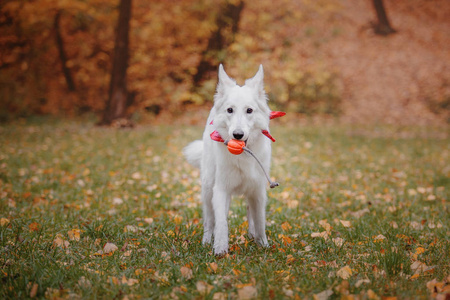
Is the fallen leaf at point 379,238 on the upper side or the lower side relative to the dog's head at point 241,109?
lower

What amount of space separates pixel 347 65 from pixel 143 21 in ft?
31.8

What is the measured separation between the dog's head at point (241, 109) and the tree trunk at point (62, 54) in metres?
14.3

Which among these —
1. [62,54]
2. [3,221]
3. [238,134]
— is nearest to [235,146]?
[238,134]

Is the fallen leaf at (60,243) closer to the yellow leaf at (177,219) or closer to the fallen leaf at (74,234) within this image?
the fallen leaf at (74,234)

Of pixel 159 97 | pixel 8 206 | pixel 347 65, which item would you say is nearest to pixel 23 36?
pixel 159 97

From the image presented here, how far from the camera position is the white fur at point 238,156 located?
9.46 feet

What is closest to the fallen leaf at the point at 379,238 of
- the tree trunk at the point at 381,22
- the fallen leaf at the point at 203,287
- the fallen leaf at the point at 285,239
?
the fallen leaf at the point at 285,239

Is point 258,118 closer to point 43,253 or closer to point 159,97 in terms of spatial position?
point 43,253

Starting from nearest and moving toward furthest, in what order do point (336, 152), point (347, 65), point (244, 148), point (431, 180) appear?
point (244, 148) < point (431, 180) < point (336, 152) < point (347, 65)

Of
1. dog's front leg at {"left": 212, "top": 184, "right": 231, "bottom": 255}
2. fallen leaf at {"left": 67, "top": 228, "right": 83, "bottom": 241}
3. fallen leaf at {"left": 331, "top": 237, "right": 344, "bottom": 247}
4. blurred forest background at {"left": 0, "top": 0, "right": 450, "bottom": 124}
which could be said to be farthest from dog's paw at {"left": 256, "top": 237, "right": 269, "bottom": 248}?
blurred forest background at {"left": 0, "top": 0, "right": 450, "bottom": 124}

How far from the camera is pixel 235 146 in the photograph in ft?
9.09

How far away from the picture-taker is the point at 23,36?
15.0 metres

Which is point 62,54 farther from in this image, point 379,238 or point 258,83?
point 379,238

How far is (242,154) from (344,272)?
117cm
